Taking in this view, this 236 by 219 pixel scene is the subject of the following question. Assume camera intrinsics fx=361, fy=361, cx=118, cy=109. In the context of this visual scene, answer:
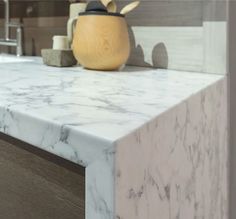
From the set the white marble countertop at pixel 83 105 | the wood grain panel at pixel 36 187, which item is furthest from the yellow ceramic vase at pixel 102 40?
the wood grain panel at pixel 36 187

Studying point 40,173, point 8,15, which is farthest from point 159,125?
point 8,15

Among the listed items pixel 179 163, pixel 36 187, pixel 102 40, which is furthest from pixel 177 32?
pixel 36 187

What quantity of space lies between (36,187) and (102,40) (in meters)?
0.49

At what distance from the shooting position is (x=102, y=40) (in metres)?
0.89

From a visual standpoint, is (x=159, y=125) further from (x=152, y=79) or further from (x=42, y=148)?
(x=152, y=79)

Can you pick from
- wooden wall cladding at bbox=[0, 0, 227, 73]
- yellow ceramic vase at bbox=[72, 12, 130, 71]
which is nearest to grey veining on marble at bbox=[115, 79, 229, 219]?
wooden wall cladding at bbox=[0, 0, 227, 73]

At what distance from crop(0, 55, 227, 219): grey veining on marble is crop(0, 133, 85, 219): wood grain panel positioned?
3 centimetres

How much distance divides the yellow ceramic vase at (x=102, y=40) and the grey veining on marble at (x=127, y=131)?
0.12m

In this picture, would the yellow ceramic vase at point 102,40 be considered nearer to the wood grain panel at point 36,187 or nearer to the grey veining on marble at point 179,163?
the grey veining on marble at point 179,163

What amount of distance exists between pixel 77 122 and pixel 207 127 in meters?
0.34

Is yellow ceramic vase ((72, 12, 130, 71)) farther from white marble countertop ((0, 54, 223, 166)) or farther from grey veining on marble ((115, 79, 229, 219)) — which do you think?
grey veining on marble ((115, 79, 229, 219))

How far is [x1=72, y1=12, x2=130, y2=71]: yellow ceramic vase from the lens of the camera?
890 mm

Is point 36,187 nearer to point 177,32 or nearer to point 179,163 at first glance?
point 179,163

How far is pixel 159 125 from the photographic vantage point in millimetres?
462
